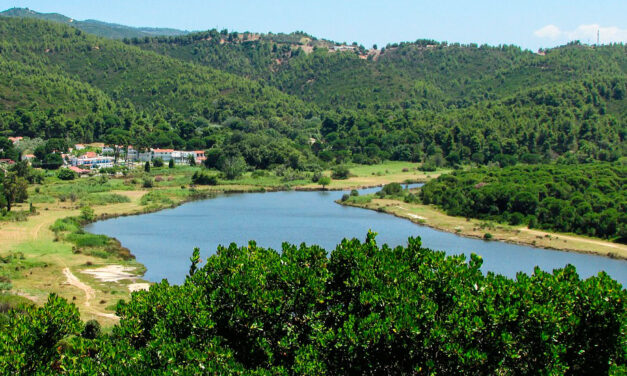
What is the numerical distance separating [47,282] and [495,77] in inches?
5535

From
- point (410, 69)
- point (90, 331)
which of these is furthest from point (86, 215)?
point (410, 69)

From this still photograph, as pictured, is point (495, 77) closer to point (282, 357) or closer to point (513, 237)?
point (513, 237)

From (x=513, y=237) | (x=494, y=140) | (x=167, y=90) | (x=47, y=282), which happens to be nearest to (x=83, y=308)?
(x=47, y=282)

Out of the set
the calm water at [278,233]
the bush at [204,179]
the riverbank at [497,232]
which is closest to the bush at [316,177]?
the bush at [204,179]

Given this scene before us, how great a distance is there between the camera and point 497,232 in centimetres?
5228

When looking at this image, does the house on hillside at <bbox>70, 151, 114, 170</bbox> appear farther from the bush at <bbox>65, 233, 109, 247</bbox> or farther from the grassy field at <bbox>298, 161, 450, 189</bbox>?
the bush at <bbox>65, 233, 109, 247</bbox>

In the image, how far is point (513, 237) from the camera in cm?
5050

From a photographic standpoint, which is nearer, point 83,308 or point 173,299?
point 173,299

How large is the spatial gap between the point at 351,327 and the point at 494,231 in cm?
3868

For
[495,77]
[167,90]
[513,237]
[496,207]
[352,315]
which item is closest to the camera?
[352,315]

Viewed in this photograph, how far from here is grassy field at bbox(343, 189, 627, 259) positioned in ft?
154

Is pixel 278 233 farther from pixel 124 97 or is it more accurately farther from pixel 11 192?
pixel 124 97

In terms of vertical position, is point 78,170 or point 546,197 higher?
point 546,197

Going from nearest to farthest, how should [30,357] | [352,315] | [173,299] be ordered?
[30,357]
[352,315]
[173,299]
